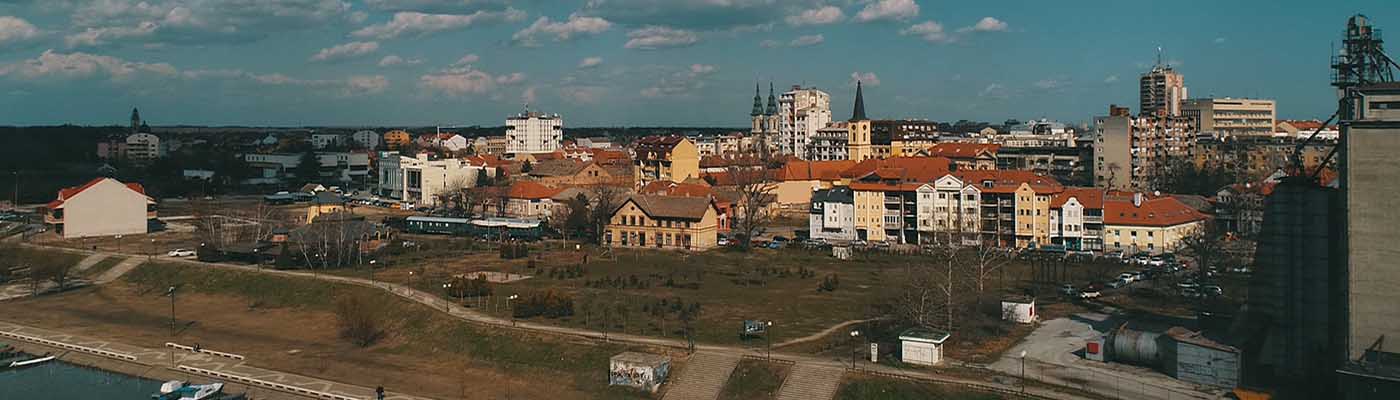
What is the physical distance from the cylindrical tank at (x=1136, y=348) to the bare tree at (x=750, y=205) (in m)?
24.3

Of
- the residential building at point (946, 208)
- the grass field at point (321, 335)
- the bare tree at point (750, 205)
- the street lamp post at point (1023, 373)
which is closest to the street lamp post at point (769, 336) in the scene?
the grass field at point (321, 335)

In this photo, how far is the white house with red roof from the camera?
54.2m

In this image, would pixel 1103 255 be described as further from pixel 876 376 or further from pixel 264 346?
pixel 264 346

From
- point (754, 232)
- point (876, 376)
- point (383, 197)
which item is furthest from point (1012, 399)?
point (383, 197)

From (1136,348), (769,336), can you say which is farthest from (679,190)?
(1136,348)

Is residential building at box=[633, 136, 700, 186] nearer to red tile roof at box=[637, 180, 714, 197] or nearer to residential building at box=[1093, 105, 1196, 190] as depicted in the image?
red tile roof at box=[637, 180, 714, 197]

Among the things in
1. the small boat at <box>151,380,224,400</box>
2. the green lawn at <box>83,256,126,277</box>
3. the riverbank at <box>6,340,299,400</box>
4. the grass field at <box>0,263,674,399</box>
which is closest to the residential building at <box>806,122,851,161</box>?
the green lawn at <box>83,256,126,277</box>

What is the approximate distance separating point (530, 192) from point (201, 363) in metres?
34.5

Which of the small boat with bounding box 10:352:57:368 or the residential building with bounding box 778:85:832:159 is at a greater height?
the residential building with bounding box 778:85:832:159

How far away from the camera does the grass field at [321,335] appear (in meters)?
27.1

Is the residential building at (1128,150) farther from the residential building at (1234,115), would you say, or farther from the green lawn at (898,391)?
the green lawn at (898,391)

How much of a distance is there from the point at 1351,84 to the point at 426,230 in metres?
45.2

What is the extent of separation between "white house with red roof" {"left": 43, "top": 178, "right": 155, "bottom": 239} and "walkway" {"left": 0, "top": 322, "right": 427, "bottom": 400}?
20.8 m

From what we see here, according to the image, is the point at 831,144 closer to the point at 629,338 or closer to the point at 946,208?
the point at 946,208
